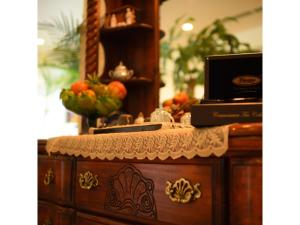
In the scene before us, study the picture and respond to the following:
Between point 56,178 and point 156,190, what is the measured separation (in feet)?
1.92

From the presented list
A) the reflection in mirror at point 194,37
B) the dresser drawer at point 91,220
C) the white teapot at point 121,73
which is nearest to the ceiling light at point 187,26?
the reflection in mirror at point 194,37

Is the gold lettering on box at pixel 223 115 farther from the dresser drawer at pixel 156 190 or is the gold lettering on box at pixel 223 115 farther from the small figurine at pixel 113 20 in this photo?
the small figurine at pixel 113 20

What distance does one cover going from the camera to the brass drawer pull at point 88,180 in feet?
3.75

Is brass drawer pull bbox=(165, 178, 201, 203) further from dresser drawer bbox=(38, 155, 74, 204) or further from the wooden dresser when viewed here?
dresser drawer bbox=(38, 155, 74, 204)

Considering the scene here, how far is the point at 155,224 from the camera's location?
90 centimetres

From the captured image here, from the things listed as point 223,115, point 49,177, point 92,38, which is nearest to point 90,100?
point 49,177

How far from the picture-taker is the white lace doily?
0.72 m

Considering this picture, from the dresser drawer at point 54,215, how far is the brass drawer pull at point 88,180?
127 mm

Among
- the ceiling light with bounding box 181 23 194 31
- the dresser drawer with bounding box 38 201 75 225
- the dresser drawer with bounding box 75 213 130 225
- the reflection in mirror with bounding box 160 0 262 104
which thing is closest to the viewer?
the dresser drawer with bounding box 75 213 130 225

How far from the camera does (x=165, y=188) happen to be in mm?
862

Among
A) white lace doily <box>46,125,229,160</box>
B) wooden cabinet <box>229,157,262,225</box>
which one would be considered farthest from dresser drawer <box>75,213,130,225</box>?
wooden cabinet <box>229,157,262,225</box>

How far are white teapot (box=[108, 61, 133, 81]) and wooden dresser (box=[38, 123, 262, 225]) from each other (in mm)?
871
